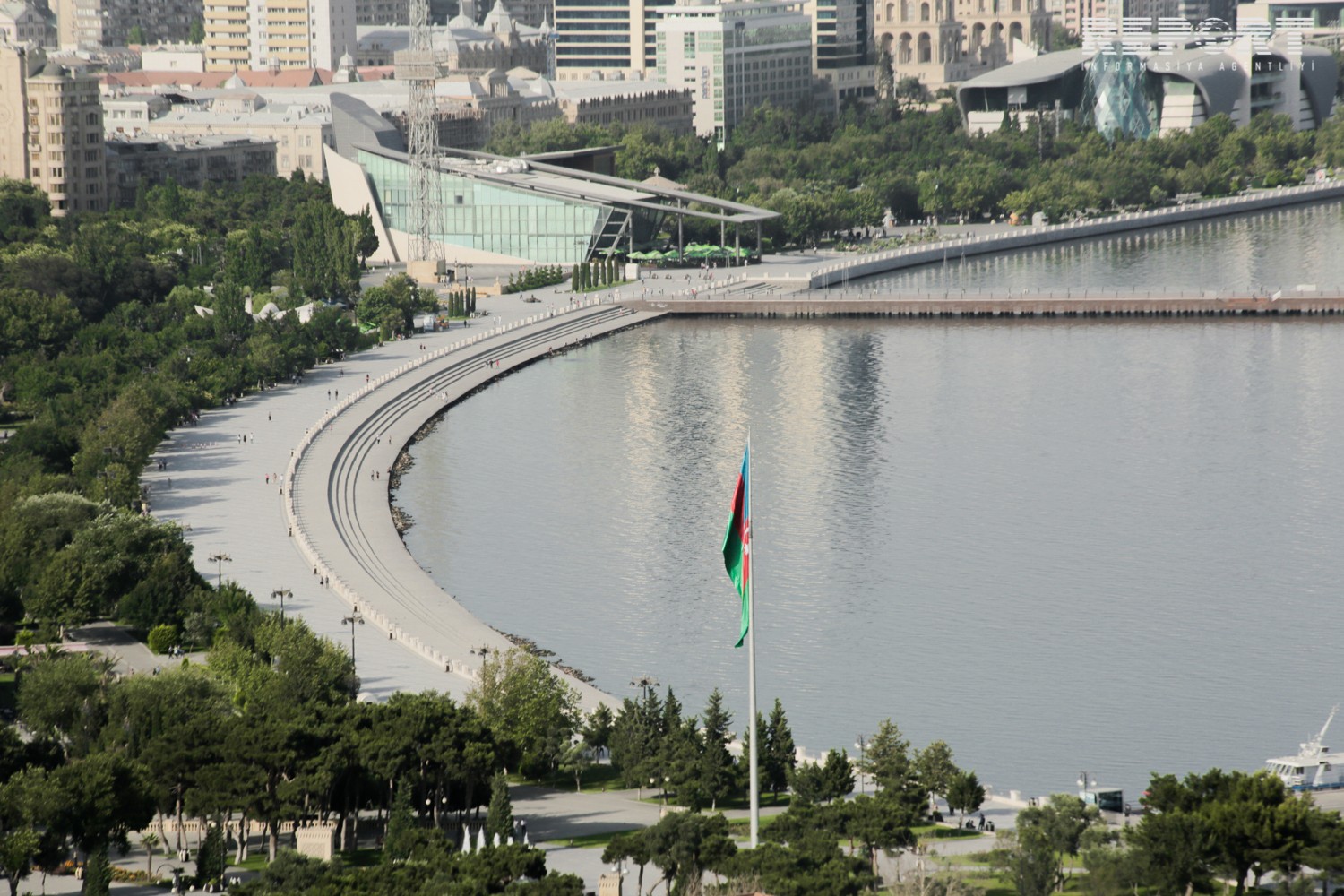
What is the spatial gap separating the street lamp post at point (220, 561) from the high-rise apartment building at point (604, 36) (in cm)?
11080

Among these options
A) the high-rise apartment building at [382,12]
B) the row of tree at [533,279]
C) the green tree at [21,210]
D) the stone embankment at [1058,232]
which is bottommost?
the row of tree at [533,279]

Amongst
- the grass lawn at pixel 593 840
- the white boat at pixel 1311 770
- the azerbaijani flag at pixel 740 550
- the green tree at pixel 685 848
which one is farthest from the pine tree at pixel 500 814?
the white boat at pixel 1311 770

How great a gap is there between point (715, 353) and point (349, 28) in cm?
8794

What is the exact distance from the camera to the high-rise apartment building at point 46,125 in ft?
332

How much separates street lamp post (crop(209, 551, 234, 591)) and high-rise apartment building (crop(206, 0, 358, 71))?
371ft

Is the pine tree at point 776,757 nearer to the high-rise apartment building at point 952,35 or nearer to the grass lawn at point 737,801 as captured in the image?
the grass lawn at point 737,801

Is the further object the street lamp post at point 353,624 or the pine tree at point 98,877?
the street lamp post at point 353,624

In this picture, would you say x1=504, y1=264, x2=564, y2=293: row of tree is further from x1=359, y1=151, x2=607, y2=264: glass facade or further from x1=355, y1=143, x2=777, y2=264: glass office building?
x1=355, y1=143, x2=777, y2=264: glass office building

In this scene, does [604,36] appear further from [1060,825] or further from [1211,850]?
[1211,850]

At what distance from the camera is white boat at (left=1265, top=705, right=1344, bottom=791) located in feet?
114

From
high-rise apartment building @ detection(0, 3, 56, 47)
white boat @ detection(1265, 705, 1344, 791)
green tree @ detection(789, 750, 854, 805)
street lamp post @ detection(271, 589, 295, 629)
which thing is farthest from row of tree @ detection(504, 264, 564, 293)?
high-rise apartment building @ detection(0, 3, 56, 47)

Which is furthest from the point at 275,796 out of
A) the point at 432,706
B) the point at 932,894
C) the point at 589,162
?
the point at 589,162

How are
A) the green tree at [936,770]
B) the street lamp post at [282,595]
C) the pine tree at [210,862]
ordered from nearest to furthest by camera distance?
the pine tree at [210,862] < the green tree at [936,770] < the street lamp post at [282,595]

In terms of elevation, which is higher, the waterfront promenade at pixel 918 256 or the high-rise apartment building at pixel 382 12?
the high-rise apartment building at pixel 382 12
